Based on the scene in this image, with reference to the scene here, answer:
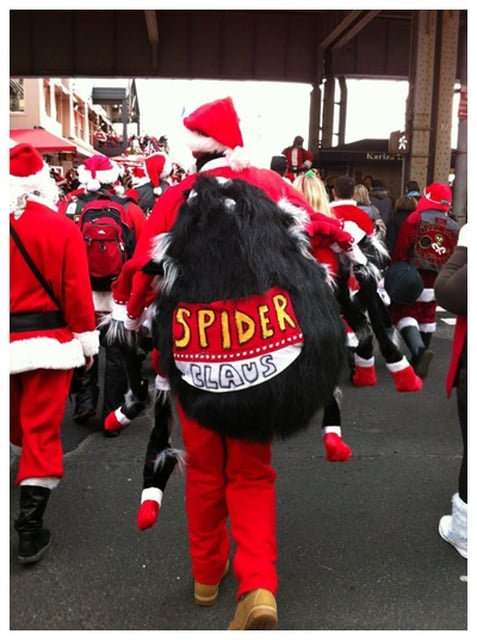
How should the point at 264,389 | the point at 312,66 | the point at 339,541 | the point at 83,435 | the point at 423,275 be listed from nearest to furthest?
the point at 264,389
the point at 339,541
the point at 83,435
the point at 423,275
the point at 312,66

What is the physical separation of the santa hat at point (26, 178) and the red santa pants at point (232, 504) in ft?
4.24

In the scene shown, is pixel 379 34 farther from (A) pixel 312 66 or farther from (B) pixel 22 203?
(B) pixel 22 203

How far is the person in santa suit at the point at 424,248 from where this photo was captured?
6.25 m

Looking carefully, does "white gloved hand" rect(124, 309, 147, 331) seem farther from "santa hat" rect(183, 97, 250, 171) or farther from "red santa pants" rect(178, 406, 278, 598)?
"santa hat" rect(183, 97, 250, 171)

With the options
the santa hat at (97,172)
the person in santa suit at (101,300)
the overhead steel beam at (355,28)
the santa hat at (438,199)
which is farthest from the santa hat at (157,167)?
the overhead steel beam at (355,28)

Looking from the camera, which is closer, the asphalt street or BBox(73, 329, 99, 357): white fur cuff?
the asphalt street

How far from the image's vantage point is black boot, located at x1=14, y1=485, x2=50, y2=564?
308 cm

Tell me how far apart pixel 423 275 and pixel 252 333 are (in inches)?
177

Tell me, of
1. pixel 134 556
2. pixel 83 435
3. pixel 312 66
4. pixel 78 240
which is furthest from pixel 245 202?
pixel 312 66

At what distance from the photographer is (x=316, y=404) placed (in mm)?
2424

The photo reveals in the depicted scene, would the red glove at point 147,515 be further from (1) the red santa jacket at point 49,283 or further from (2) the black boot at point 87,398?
(2) the black boot at point 87,398

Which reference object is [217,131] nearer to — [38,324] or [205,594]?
[38,324]

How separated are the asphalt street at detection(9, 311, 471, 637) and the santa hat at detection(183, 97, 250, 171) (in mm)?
1824

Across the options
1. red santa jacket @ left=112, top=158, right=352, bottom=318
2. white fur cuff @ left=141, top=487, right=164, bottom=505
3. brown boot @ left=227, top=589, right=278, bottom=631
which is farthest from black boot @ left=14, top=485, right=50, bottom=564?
brown boot @ left=227, top=589, right=278, bottom=631
